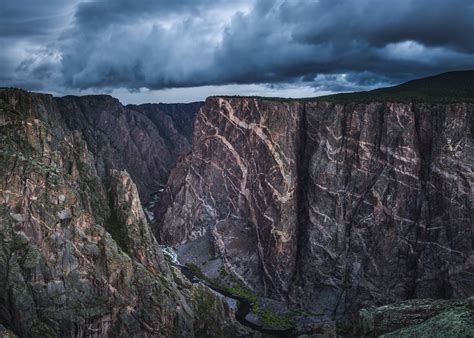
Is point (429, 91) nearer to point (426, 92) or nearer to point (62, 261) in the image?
point (426, 92)

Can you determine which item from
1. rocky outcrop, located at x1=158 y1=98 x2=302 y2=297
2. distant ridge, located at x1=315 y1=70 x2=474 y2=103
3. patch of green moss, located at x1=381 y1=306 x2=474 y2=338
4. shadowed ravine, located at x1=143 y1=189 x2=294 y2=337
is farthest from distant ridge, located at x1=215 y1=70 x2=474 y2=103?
patch of green moss, located at x1=381 y1=306 x2=474 y2=338

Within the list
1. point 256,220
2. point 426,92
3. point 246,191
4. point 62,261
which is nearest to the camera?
point 62,261

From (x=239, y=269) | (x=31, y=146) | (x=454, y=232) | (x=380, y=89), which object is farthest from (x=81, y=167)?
(x=380, y=89)

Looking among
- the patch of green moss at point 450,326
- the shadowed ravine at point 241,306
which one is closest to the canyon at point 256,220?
the shadowed ravine at point 241,306

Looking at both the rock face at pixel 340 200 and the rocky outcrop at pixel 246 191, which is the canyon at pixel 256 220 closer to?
the rock face at pixel 340 200

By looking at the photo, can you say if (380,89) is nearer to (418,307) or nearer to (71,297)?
(71,297)

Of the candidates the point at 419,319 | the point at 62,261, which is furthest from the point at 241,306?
the point at 419,319

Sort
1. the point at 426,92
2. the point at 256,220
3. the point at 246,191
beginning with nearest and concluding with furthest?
the point at 256,220 → the point at 426,92 → the point at 246,191
